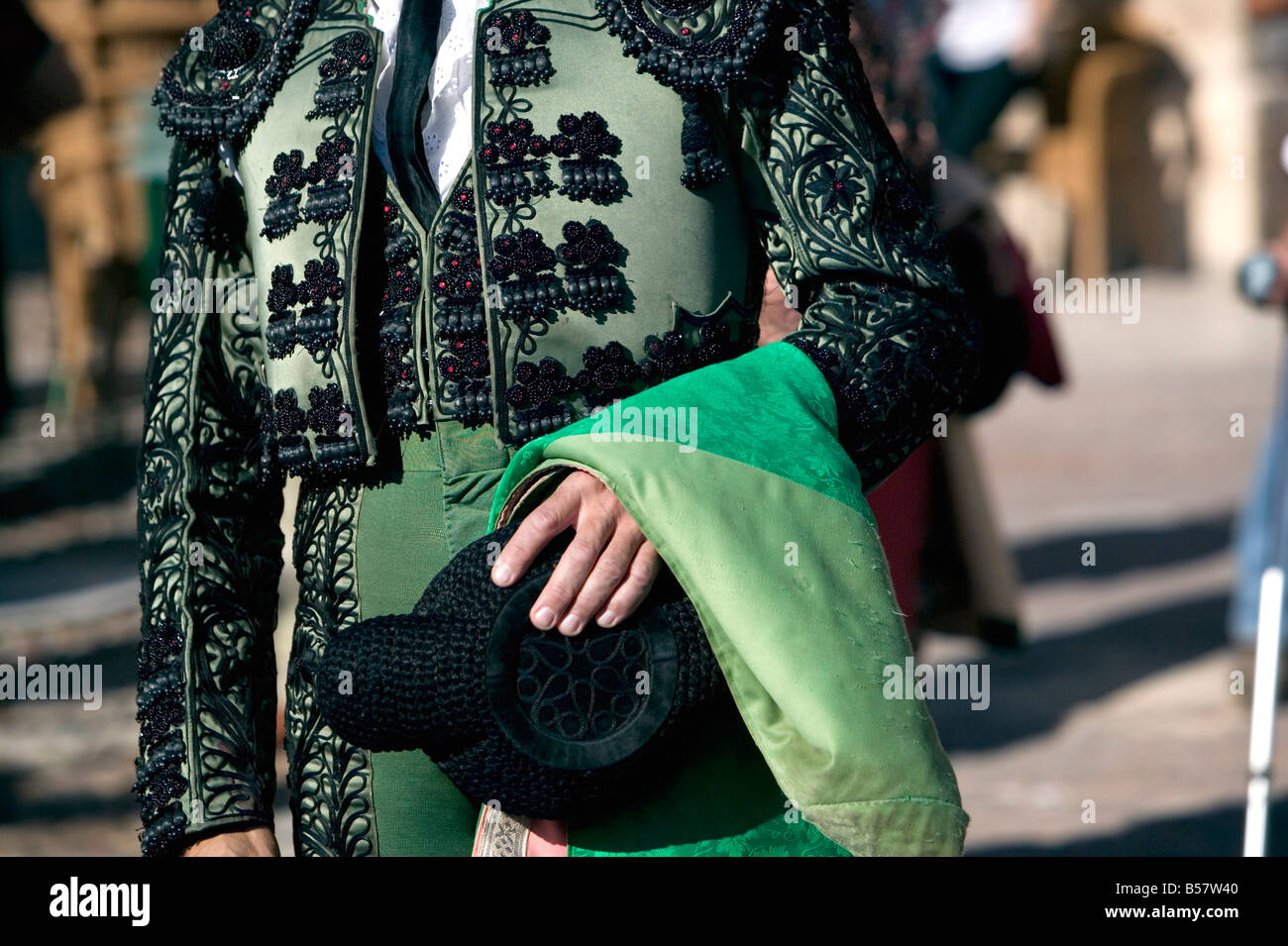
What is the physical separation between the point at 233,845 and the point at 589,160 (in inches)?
35.0

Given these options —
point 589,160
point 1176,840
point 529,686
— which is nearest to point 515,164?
point 589,160

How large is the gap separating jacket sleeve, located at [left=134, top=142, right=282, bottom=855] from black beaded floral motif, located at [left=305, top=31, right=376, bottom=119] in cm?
19

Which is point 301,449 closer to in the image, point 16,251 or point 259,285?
point 259,285

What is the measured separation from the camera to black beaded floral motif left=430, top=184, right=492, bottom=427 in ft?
5.72

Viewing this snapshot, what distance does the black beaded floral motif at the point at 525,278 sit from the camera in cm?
171

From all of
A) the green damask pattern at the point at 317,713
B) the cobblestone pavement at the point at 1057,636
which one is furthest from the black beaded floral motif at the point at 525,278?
the cobblestone pavement at the point at 1057,636

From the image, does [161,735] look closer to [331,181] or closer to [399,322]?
[399,322]

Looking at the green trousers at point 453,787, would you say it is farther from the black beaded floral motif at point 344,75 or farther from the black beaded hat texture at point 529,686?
the black beaded floral motif at point 344,75

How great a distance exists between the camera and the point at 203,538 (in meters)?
1.92

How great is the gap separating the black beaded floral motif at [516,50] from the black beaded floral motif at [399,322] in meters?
0.20
